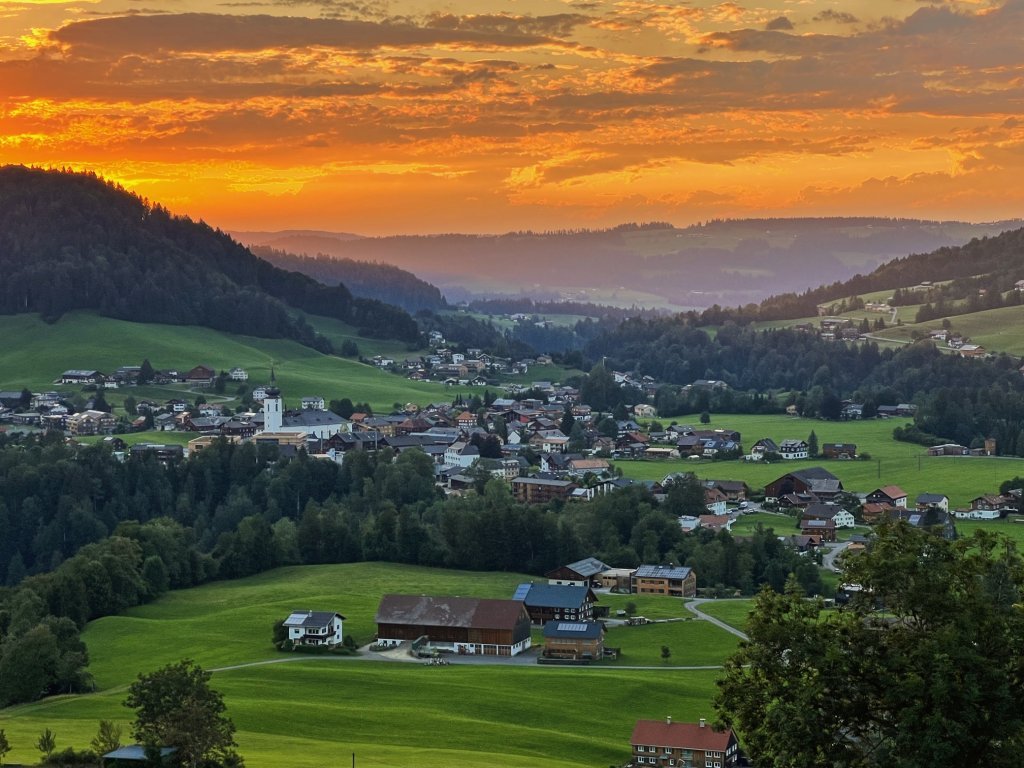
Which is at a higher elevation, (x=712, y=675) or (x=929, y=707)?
(x=929, y=707)

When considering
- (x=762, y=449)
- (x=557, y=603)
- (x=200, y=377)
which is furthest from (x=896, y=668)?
(x=200, y=377)

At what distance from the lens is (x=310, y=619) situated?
200ft

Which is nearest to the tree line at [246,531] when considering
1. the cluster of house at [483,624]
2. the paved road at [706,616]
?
the paved road at [706,616]

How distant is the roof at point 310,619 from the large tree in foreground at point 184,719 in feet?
76.1

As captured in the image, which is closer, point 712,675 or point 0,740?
point 0,740

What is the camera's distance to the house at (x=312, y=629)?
2383 inches

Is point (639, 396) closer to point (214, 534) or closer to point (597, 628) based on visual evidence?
point (214, 534)

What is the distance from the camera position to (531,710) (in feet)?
161

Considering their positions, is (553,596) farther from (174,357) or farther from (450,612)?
(174,357)

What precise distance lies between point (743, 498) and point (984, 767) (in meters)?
79.6

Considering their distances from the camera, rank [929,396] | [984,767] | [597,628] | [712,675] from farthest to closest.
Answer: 1. [929,396]
2. [597,628]
3. [712,675]
4. [984,767]

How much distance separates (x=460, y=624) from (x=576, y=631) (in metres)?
5.59

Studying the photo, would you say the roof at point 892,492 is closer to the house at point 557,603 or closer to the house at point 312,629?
the house at point 557,603

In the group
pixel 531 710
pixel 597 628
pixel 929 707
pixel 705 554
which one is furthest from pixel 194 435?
pixel 929 707
